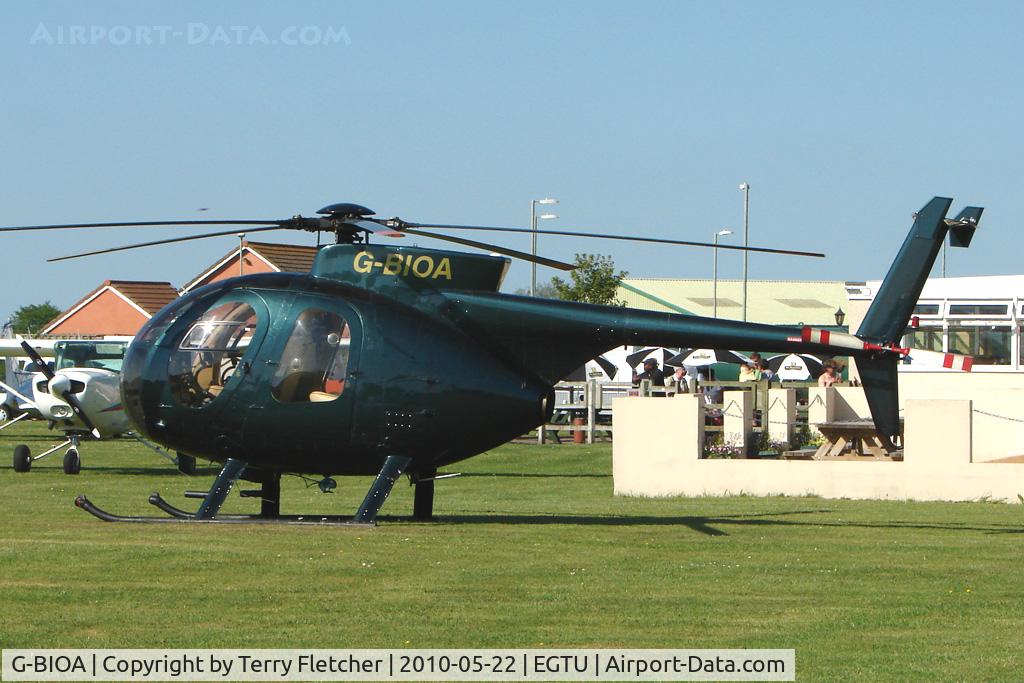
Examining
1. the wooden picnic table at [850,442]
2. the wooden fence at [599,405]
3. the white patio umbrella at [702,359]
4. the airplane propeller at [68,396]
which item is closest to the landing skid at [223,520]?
the wooden picnic table at [850,442]

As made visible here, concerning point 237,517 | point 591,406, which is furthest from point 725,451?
point 591,406

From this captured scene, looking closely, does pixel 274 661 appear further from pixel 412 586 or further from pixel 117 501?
pixel 117 501

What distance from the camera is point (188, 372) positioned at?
51.8 feet

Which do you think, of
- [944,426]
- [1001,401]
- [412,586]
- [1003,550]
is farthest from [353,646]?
[1001,401]

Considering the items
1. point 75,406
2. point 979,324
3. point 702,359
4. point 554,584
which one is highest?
point 979,324

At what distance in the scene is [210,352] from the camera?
15.7 metres

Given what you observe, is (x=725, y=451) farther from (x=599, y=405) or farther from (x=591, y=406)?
(x=599, y=405)

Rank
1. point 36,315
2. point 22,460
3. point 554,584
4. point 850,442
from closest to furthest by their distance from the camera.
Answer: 1. point 554,584
2. point 850,442
3. point 22,460
4. point 36,315

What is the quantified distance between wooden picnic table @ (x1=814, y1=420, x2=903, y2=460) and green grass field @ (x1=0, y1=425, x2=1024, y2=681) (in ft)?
19.3

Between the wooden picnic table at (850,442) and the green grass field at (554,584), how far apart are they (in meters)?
5.89

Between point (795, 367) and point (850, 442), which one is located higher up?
point (795, 367)

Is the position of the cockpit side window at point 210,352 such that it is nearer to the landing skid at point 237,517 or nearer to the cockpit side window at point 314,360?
the cockpit side window at point 314,360

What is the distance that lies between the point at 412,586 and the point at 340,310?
447 cm

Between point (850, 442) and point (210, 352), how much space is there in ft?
46.2
